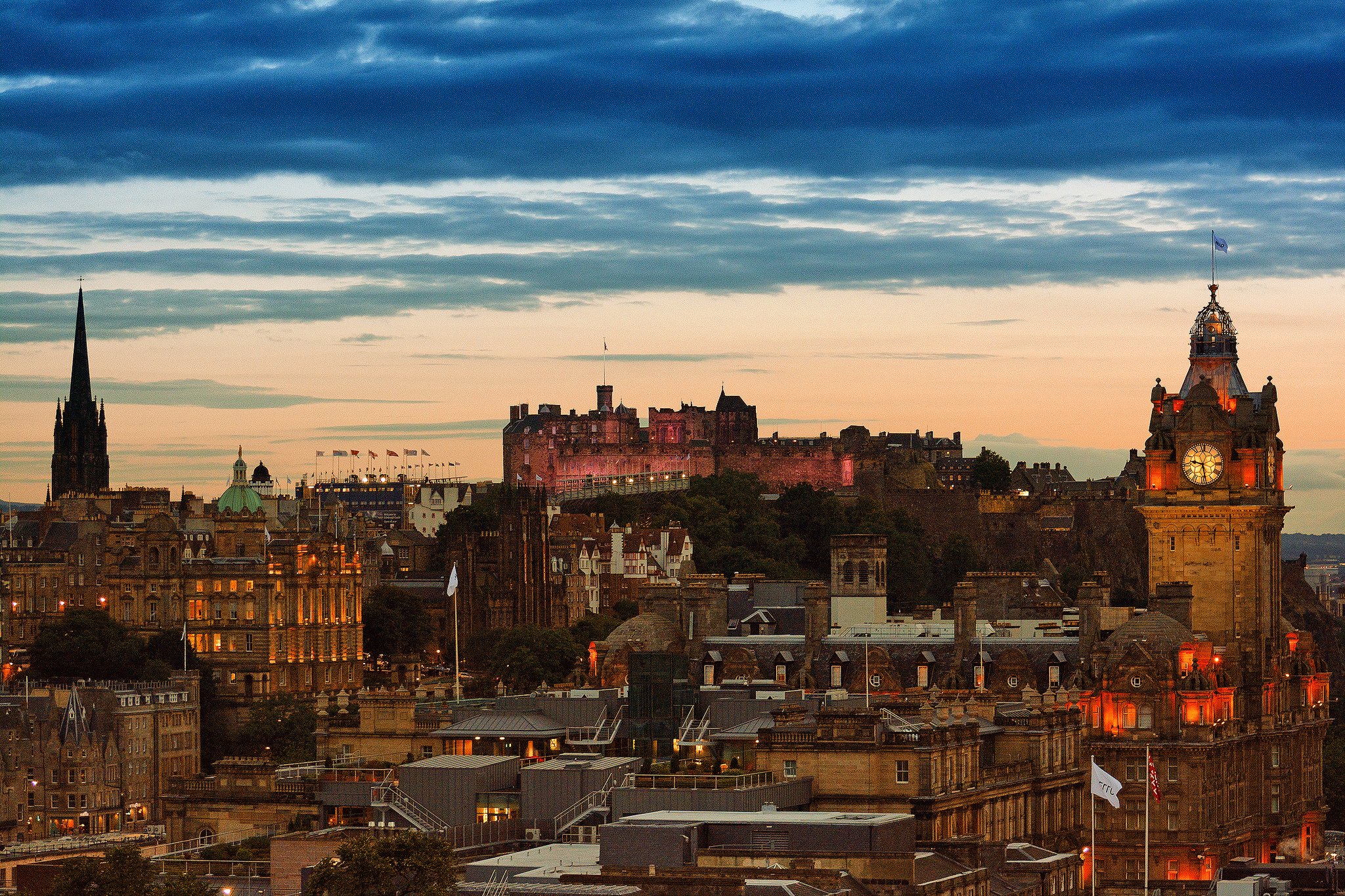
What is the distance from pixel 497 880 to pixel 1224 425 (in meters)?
81.2

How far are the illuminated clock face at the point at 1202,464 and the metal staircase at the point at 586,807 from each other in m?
60.6

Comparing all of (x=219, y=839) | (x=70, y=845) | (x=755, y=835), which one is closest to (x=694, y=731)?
(x=219, y=839)

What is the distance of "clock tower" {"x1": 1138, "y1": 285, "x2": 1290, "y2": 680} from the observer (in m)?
166

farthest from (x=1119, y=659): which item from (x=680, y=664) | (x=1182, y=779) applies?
(x=680, y=664)

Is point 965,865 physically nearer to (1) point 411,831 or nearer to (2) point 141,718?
(1) point 411,831

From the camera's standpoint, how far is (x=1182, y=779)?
154 meters

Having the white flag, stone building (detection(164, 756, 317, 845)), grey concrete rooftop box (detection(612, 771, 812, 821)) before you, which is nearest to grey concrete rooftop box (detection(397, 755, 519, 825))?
grey concrete rooftop box (detection(612, 771, 812, 821))

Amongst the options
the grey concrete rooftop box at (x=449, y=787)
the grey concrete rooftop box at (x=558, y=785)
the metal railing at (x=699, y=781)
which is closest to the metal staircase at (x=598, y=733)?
the grey concrete rooftop box at (x=558, y=785)

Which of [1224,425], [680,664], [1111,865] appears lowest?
[1111,865]

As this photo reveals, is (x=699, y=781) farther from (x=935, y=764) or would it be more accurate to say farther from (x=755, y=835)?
(x=755, y=835)

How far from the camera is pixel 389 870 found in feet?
306

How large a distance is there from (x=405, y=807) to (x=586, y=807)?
6408 mm

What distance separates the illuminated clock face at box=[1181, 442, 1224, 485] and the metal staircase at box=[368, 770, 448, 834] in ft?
204

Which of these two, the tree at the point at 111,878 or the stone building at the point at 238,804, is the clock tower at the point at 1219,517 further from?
the tree at the point at 111,878
